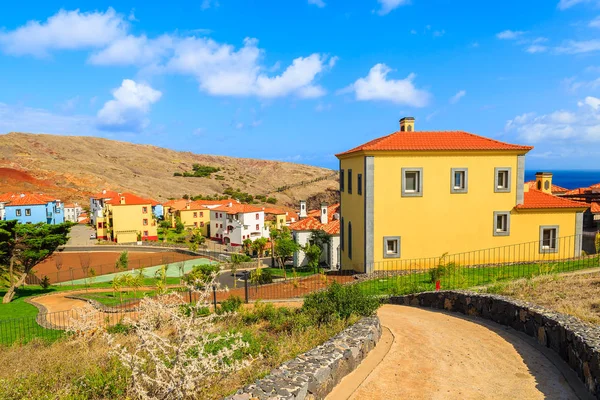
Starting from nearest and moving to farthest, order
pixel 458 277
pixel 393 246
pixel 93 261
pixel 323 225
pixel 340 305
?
1. pixel 340 305
2. pixel 458 277
3. pixel 393 246
4. pixel 323 225
5. pixel 93 261

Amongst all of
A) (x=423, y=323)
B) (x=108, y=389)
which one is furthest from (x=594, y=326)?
(x=108, y=389)

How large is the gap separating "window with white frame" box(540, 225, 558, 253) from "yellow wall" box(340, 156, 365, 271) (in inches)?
394

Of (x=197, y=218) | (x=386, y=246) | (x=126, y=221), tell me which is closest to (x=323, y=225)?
(x=386, y=246)

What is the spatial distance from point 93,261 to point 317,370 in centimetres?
4926

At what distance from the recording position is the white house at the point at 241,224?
64.5 meters

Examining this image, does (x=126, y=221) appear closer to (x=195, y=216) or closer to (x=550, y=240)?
(x=195, y=216)

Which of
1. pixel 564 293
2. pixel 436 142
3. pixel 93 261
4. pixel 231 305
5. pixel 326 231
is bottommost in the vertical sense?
pixel 93 261

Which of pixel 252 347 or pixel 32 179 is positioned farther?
pixel 32 179

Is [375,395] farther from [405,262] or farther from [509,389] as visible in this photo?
[405,262]

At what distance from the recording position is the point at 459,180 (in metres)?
23.4

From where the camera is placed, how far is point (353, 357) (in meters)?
8.53

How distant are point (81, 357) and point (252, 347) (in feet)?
13.6

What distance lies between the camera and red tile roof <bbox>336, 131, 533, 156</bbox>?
2262 centimetres

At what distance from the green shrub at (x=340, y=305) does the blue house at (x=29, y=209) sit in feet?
223
